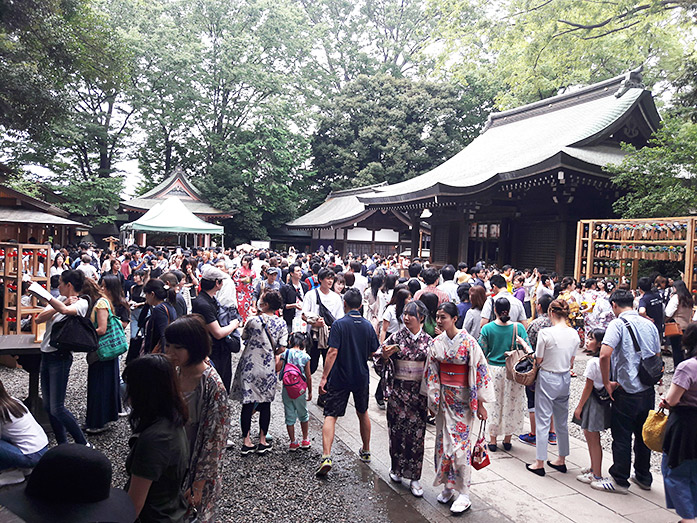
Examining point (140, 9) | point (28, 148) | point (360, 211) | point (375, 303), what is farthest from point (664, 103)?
point (28, 148)

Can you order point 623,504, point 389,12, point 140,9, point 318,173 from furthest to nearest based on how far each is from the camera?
point 389,12 < point 318,173 < point 140,9 < point 623,504

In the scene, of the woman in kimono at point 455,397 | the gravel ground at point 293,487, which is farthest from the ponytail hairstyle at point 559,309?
the gravel ground at point 293,487

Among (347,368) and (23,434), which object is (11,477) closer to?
(23,434)

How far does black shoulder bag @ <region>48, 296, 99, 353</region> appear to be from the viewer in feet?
13.2

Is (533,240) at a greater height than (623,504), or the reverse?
(533,240)

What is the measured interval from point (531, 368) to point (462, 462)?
130cm

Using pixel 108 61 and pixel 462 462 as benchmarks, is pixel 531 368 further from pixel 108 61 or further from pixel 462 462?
pixel 108 61

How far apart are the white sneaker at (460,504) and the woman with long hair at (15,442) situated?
273cm

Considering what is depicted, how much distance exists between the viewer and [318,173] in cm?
3575

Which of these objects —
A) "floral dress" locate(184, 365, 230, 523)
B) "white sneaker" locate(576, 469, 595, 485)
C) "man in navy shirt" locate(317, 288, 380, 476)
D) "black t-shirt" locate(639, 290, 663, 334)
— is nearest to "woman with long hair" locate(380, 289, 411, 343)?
"man in navy shirt" locate(317, 288, 380, 476)

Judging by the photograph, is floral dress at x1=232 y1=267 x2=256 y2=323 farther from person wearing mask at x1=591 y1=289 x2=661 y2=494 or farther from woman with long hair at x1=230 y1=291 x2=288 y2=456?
person wearing mask at x1=591 y1=289 x2=661 y2=494

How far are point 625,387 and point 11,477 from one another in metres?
4.28

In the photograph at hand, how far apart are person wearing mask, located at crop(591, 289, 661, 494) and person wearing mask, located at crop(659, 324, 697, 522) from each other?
0.66 m

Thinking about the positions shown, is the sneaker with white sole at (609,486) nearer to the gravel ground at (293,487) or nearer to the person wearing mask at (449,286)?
the gravel ground at (293,487)
